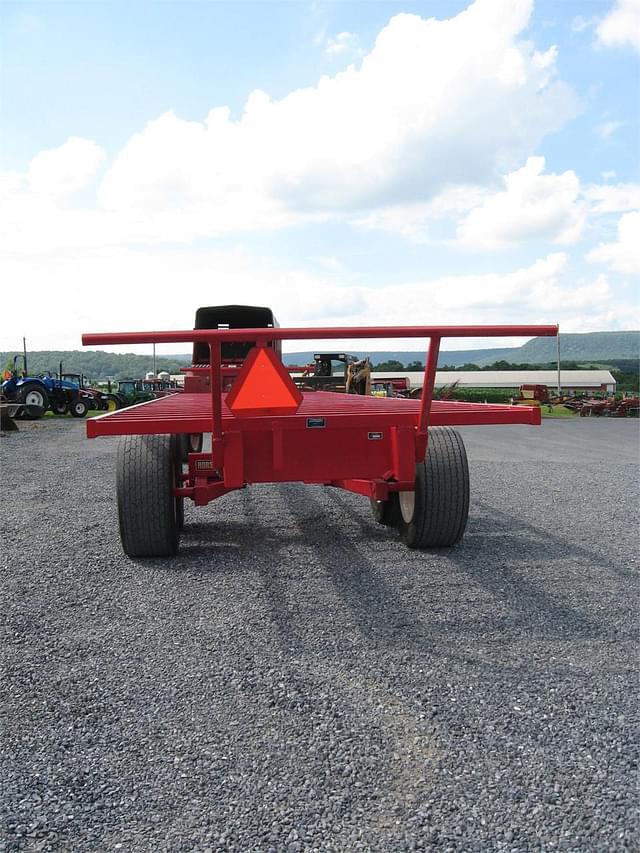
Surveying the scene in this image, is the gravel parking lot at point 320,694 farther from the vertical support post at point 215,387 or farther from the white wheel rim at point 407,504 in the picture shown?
the vertical support post at point 215,387

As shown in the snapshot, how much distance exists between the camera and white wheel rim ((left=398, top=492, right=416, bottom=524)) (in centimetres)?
476

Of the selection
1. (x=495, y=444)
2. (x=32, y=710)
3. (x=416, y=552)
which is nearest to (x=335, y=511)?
(x=416, y=552)

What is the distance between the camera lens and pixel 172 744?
2.27 meters

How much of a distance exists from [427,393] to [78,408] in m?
22.1

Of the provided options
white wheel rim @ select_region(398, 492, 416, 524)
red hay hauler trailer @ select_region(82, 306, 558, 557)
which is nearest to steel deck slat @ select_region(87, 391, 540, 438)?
red hay hauler trailer @ select_region(82, 306, 558, 557)

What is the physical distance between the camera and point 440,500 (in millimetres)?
4617

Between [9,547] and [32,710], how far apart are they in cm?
267

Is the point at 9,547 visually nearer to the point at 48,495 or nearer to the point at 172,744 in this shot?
the point at 48,495

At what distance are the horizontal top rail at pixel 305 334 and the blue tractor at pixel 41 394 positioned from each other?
20076 millimetres

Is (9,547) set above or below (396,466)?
below

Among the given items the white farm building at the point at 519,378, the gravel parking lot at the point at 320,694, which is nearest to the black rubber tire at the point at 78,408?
the gravel parking lot at the point at 320,694

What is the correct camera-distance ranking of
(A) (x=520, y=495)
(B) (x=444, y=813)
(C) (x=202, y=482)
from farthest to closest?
(A) (x=520, y=495) → (C) (x=202, y=482) → (B) (x=444, y=813)

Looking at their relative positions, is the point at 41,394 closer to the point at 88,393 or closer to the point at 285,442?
the point at 88,393

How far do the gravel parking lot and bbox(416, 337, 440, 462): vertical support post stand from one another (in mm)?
784
